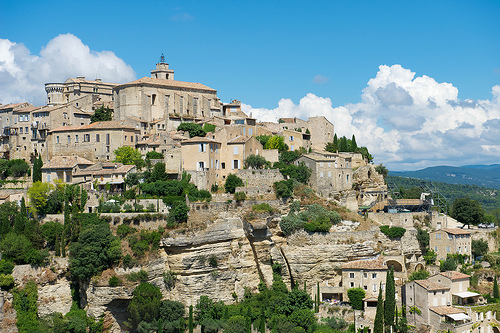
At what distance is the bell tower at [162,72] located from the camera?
84000 millimetres

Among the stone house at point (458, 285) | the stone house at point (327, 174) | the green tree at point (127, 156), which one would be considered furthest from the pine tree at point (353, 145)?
the green tree at point (127, 156)

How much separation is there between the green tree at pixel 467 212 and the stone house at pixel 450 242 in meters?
9.13

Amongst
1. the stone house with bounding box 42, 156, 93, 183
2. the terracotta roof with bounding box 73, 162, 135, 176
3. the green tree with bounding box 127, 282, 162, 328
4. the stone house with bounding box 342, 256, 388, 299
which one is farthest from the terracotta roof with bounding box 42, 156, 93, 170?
the stone house with bounding box 342, 256, 388, 299

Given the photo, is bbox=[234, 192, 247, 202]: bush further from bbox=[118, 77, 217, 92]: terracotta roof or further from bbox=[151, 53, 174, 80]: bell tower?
bbox=[151, 53, 174, 80]: bell tower

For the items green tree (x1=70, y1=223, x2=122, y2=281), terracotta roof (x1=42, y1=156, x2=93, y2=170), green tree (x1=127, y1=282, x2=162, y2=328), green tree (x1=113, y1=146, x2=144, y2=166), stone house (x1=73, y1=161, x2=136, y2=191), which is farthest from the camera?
green tree (x1=113, y1=146, x2=144, y2=166)

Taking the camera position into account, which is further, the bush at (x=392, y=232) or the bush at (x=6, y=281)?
the bush at (x=392, y=232)

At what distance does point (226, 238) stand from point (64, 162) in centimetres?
2167

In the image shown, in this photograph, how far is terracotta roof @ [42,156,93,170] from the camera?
196 ft

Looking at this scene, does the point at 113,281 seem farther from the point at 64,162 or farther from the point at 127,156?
the point at 64,162

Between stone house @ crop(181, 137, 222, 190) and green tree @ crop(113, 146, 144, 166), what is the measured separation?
571 cm

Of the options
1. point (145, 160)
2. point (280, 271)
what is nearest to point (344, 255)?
point (280, 271)

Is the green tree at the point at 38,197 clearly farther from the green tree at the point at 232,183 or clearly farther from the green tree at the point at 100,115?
the green tree at the point at 100,115

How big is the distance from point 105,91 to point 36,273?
42728mm

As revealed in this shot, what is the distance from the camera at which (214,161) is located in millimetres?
58938
